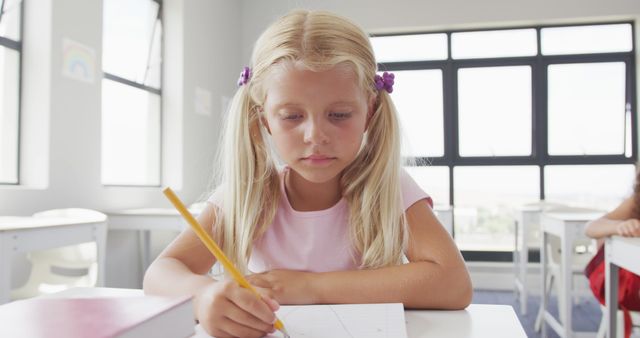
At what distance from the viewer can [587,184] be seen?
175 inches

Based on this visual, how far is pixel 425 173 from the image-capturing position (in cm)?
476

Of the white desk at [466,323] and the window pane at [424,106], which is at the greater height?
the window pane at [424,106]

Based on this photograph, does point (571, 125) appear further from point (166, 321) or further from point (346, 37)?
point (166, 321)

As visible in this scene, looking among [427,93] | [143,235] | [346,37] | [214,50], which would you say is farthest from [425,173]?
[346,37]

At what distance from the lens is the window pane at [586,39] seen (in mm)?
4461

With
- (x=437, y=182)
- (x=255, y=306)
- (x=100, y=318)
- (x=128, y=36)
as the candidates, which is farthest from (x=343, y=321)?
(x=437, y=182)

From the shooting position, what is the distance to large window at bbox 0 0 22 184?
256 centimetres

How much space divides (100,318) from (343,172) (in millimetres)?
609

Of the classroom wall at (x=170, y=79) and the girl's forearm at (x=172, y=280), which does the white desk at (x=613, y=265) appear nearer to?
the girl's forearm at (x=172, y=280)

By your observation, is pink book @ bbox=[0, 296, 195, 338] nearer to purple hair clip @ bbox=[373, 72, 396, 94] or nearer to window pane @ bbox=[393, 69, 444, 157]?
purple hair clip @ bbox=[373, 72, 396, 94]

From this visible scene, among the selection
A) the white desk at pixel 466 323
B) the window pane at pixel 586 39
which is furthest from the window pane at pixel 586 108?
the white desk at pixel 466 323

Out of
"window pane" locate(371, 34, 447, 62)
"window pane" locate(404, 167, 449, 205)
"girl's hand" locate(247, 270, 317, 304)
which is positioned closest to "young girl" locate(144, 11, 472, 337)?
"girl's hand" locate(247, 270, 317, 304)

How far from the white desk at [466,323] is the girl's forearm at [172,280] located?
0.35ft

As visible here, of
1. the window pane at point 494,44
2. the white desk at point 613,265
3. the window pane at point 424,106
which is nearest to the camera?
the white desk at point 613,265
